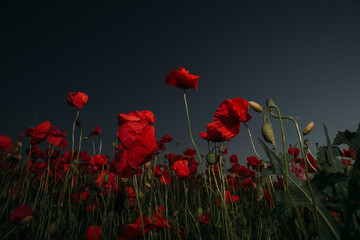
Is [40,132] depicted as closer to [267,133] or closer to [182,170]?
[182,170]

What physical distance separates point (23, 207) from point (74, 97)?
1063mm

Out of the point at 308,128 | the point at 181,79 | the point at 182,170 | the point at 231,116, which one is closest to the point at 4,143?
the point at 182,170

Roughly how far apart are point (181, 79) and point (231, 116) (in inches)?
13.6

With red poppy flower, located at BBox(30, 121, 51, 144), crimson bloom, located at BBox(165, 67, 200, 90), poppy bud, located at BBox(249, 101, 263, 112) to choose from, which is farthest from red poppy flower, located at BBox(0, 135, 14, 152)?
poppy bud, located at BBox(249, 101, 263, 112)

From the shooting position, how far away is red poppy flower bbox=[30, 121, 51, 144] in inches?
80.0

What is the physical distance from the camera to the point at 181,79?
47.0 inches

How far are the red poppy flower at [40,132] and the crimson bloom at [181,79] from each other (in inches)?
58.5

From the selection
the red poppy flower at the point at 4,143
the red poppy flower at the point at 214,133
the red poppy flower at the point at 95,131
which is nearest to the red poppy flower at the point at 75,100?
the red poppy flower at the point at 95,131

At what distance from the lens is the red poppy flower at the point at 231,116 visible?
3.33 ft

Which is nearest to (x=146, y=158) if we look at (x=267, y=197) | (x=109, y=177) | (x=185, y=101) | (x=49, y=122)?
(x=185, y=101)

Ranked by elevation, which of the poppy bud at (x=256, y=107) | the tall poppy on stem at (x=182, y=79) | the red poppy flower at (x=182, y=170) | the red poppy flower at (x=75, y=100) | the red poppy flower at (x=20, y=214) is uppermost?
the red poppy flower at (x=75, y=100)

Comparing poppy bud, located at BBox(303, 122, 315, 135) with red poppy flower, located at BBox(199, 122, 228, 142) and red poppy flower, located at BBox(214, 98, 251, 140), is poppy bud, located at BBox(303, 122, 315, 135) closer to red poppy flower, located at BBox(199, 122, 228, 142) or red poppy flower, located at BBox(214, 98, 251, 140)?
red poppy flower, located at BBox(214, 98, 251, 140)

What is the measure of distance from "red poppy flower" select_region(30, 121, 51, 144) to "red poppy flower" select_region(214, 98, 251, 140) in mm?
1738

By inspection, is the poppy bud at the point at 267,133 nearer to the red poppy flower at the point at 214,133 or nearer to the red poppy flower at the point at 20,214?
the red poppy flower at the point at 214,133
